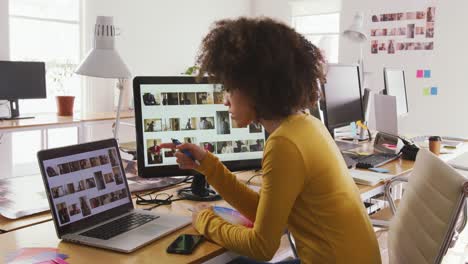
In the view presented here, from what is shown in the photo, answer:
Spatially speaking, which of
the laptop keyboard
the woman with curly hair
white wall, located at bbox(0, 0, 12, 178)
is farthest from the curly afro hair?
white wall, located at bbox(0, 0, 12, 178)

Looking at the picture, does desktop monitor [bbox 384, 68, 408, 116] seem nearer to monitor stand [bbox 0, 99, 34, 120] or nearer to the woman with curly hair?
the woman with curly hair

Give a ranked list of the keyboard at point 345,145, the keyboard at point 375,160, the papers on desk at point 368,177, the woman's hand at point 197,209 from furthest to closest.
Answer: the keyboard at point 345,145
the keyboard at point 375,160
the papers on desk at point 368,177
the woman's hand at point 197,209

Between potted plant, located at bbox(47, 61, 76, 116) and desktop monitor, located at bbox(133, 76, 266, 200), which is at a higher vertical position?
potted plant, located at bbox(47, 61, 76, 116)

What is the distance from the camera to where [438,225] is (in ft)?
3.80

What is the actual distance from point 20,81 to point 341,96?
305 cm

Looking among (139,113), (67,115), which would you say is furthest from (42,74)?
(139,113)

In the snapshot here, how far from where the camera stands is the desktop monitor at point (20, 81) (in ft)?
13.8

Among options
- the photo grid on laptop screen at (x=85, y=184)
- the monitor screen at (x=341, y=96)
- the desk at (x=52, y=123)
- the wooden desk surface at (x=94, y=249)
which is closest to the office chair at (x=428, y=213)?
the wooden desk surface at (x=94, y=249)

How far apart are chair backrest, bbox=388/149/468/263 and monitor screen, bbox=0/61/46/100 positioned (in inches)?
146

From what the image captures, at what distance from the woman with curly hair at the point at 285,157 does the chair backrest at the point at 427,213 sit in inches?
5.0

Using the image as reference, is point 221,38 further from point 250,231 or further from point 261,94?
point 250,231

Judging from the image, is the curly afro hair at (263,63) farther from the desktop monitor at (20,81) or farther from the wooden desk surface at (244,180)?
the desktop monitor at (20,81)

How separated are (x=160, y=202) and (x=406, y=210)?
794mm

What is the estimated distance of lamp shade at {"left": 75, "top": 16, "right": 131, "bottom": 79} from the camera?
70.7 inches
